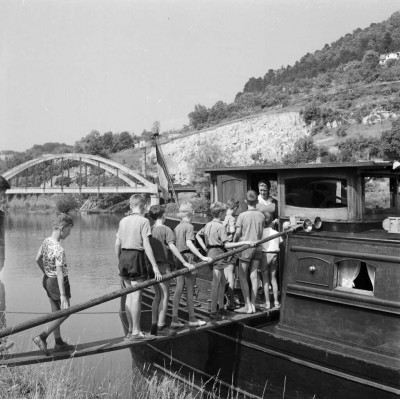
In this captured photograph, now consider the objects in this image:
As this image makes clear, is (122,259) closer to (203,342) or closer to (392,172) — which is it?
(203,342)

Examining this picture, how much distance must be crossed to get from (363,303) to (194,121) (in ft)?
341

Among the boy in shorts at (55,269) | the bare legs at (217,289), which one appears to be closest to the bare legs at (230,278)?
the bare legs at (217,289)

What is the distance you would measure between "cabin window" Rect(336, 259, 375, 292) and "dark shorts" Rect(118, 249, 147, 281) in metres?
2.45

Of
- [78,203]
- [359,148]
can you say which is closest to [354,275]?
[359,148]

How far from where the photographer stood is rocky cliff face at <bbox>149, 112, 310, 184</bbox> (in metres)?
76.8

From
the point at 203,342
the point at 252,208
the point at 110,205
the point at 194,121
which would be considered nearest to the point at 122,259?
the point at 252,208

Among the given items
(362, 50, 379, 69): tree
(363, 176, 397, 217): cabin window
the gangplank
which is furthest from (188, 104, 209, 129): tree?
the gangplank

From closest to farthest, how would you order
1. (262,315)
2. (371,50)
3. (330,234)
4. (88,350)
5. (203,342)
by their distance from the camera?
(88,350)
(330,234)
(262,315)
(203,342)
(371,50)

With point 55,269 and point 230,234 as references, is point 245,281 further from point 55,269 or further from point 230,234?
point 55,269

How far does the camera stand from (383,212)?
24.1ft

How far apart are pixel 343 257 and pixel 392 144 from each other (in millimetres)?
49052

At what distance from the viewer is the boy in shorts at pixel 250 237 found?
22.2 ft

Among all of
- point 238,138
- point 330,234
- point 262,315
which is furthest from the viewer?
point 238,138

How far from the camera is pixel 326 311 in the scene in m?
6.38
